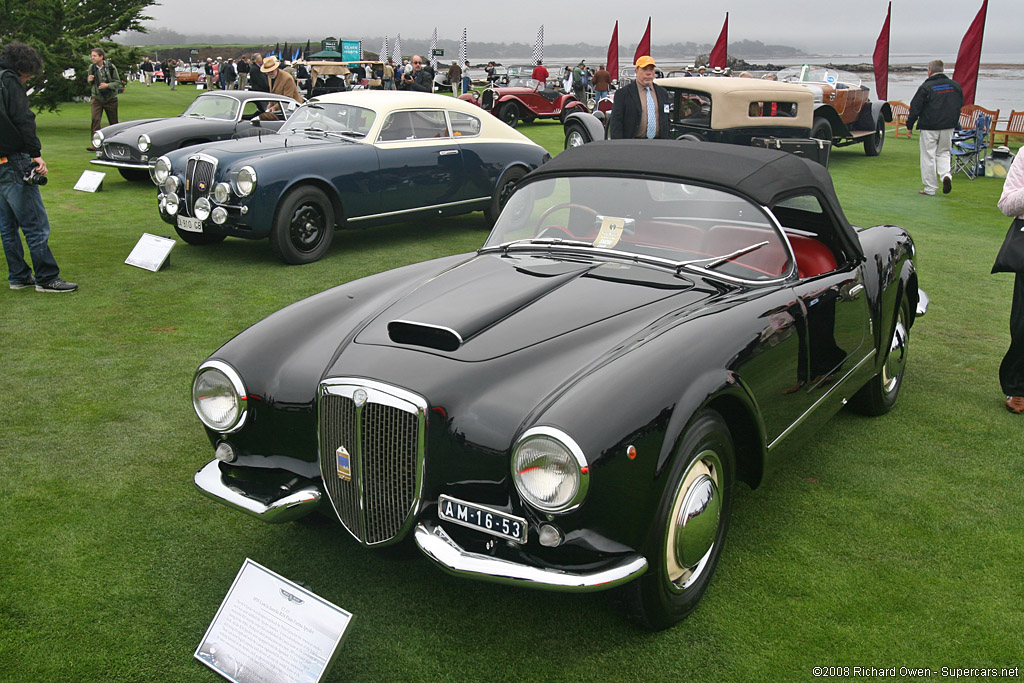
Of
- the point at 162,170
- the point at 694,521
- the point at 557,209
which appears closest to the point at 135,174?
the point at 162,170

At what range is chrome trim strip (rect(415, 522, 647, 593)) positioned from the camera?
2408 mm

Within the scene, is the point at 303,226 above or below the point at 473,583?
above

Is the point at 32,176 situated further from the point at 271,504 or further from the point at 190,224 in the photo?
the point at 271,504

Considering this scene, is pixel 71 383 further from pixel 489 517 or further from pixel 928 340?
pixel 928 340

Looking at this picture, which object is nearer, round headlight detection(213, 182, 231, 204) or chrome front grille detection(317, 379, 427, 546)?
chrome front grille detection(317, 379, 427, 546)

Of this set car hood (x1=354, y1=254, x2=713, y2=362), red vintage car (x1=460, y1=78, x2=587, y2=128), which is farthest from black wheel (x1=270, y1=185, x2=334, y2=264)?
red vintage car (x1=460, y1=78, x2=587, y2=128)

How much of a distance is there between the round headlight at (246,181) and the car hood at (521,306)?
4441 mm

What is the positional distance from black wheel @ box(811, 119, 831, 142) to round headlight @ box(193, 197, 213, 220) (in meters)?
12.3

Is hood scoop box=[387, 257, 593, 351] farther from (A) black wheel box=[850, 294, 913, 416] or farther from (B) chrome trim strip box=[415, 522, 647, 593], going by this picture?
(A) black wheel box=[850, 294, 913, 416]

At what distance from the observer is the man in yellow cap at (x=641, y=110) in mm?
8289

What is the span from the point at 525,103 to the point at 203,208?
18.3m

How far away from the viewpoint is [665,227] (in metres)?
3.74

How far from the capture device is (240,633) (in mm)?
2551

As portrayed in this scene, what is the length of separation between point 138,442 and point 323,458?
1.82 m
